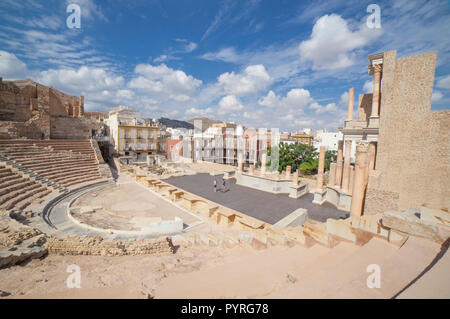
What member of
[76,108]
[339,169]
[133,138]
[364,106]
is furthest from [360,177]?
[76,108]

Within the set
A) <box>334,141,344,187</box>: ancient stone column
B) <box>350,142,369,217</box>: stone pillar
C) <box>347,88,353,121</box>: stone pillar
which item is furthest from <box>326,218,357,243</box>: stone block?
<box>334,141,344,187</box>: ancient stone column

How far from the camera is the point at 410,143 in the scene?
6.98 meters

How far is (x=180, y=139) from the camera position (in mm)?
34438

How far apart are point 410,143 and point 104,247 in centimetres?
1124

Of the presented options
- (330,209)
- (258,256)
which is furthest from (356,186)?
(258,256)

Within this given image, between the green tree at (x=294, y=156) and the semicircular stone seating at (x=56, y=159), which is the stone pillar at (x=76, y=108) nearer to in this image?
the semicircular stone seating at (x=56, y=159)

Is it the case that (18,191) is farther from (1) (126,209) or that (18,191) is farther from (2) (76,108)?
(2) (76,108)

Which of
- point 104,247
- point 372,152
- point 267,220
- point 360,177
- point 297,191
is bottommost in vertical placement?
point 267,220

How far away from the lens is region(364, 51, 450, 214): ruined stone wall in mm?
6434

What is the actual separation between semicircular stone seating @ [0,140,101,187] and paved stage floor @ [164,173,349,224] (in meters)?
8.37

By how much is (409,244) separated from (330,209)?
9.72 m

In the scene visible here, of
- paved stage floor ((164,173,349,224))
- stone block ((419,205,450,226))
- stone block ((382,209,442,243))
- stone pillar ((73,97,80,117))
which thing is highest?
stone pillar ((73,97,80,117))

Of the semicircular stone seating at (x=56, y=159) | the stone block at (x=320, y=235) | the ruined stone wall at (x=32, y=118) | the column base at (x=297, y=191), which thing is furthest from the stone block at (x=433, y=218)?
the ruined stone wall at (x=32, y=118)

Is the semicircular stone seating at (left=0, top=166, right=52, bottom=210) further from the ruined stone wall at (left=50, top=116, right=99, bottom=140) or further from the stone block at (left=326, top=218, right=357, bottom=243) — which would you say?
the stone block at (left=326, top=218, right=357, bottom=243)
